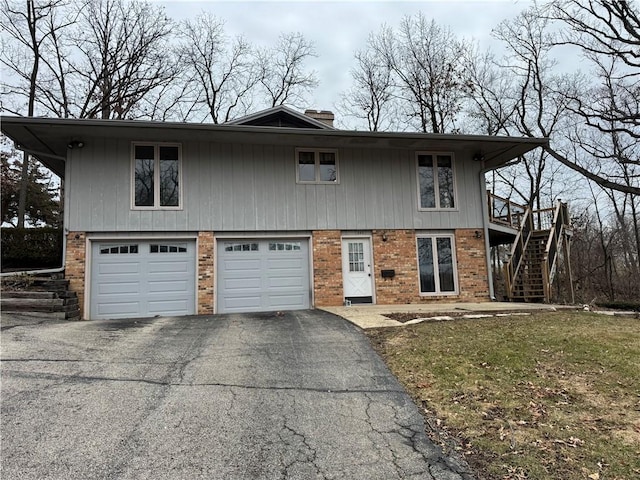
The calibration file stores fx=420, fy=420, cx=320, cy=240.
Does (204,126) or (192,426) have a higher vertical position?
(204,126)

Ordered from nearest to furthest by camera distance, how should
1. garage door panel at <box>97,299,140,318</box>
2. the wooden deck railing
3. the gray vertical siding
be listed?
garage door panel at <box>97,299,140,318</box>, the gray vertical siding, the wooden deck railing

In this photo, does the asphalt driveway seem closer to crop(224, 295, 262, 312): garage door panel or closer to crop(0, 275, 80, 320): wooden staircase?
crop(0, 275, 80, 320): wooden staircase

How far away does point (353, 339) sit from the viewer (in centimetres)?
671

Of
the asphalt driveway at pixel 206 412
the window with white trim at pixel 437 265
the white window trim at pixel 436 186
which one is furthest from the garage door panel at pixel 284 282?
the asphalt driveway at pixel 206 412

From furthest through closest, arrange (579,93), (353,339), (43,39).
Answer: (579,93), (43,39), (353,339)

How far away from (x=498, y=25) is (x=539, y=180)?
880cm

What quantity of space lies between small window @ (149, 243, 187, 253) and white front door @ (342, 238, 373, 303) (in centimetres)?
426

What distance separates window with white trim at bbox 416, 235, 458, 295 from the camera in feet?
39.0

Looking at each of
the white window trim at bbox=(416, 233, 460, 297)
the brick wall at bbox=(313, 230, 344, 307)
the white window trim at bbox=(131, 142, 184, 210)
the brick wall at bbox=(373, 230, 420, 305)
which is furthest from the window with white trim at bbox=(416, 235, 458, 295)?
the white window trim at bbox=(131, 142, 184, 210)

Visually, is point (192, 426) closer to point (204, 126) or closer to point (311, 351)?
point (311, 351)

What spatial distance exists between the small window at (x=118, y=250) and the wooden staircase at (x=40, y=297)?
1.10 m

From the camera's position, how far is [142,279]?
10523mm

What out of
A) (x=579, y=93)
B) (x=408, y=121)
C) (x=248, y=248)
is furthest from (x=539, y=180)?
(x=248, y=248)

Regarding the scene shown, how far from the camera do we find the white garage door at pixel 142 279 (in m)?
10.3
